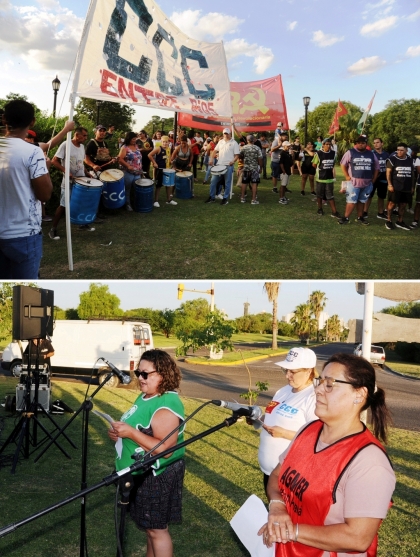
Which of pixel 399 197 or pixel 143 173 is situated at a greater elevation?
pixel 143 173

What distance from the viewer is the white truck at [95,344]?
14.0 metres

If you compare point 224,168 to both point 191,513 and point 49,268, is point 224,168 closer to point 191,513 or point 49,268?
point 49,268

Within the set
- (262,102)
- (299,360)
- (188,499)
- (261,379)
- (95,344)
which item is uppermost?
(262,102)

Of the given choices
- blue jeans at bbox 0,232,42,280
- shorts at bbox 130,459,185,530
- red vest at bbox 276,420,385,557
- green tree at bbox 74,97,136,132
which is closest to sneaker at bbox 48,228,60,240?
blue jeans at bbox 0,232,42,280

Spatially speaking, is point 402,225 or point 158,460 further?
point 402,225

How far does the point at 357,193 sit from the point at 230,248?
339cm

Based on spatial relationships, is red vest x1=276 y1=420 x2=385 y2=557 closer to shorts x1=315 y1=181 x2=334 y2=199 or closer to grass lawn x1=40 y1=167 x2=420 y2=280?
grass lawn x1=40 y1=167 x2=420 y2=280

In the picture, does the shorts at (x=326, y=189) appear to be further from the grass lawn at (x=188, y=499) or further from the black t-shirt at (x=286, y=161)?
the grass lawn at (x=188, y=499)

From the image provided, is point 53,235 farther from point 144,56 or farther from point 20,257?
point 20,257

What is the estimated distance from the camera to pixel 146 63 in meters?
8.38

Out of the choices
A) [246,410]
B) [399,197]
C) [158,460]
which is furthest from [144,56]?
[246,410]

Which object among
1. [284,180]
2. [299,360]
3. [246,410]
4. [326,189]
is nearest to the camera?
[246,410]

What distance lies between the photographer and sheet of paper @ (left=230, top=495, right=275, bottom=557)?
6.73 ft

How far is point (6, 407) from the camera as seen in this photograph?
28.1ft
